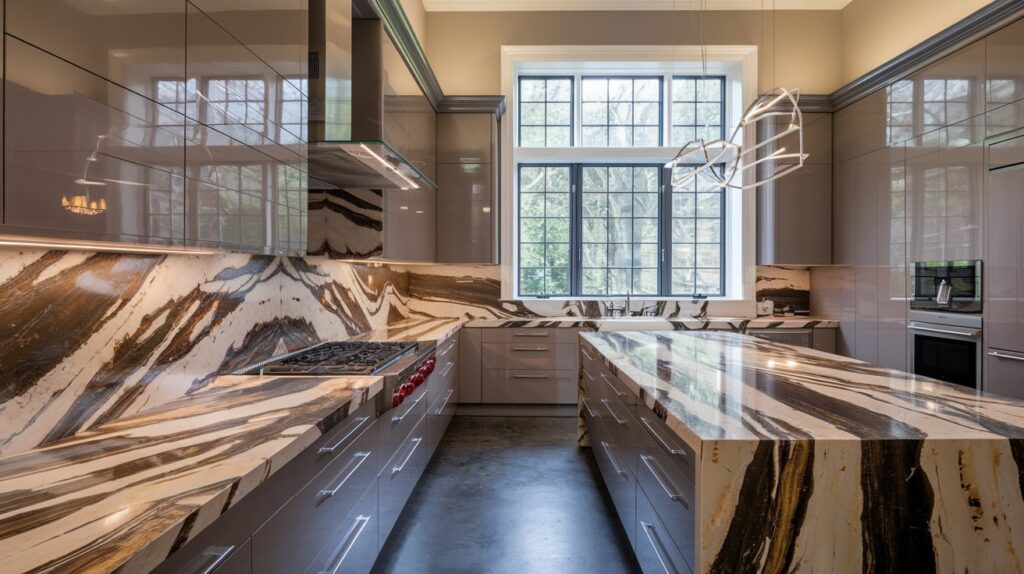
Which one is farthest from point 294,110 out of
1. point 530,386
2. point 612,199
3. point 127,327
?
point 612,199

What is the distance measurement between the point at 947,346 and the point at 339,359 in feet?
12.2

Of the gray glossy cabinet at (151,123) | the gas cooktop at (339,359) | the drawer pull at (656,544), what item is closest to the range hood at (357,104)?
the gray glossy cabinet at (151,123)

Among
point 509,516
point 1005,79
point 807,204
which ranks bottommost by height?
point 509,516

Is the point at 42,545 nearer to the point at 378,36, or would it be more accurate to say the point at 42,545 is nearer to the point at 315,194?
the point at 315,194

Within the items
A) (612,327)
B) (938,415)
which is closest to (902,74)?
(612,327)

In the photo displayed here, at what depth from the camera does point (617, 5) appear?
482 centimetres

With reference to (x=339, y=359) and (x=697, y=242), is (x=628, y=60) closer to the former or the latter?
(x=697, y=242)

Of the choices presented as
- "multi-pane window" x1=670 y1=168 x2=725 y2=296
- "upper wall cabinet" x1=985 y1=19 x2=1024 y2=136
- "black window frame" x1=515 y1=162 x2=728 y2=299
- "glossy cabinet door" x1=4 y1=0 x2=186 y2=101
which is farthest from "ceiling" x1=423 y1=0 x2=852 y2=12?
"glossy cabinet door" x1=4 y1=0 x2=186 y2=101

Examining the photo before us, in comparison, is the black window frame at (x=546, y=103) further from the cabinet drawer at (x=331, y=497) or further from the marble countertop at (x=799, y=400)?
the cabinet drawer at (x=331, y=497)

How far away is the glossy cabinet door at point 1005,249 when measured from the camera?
9.12ft

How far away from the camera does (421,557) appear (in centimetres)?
223

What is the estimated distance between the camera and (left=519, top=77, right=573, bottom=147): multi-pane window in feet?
16.9

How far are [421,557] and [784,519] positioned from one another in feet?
5.24

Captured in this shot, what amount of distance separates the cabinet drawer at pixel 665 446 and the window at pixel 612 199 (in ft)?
11.0
